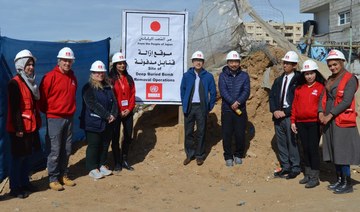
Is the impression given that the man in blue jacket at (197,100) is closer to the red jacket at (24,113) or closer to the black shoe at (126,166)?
the black shoe at (126,166)

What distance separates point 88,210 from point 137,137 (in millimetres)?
2939

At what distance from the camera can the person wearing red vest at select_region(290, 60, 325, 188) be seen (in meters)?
6.04

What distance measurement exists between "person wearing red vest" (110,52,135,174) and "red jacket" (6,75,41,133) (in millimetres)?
1461

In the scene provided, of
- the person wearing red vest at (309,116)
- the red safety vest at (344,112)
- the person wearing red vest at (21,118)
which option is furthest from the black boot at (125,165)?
the red safety vest at (344,112)

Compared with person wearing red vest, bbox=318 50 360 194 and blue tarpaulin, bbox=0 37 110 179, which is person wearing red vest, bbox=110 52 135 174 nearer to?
blue tarpaulin, bbox=0 37 110 179

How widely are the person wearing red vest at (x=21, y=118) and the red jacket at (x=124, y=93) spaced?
55.3 inches

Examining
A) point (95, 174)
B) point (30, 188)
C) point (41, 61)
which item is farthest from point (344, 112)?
point (41, 61)

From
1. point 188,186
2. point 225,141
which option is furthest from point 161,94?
point 188,186

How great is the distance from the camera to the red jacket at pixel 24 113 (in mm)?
5445

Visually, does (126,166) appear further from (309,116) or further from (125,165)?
(309,116)

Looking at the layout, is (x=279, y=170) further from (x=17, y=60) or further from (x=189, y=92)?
(x=17, y=60)

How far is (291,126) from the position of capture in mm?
6430

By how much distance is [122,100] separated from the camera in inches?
269

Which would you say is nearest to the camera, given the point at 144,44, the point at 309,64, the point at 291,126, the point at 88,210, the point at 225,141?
the point at 88,210
